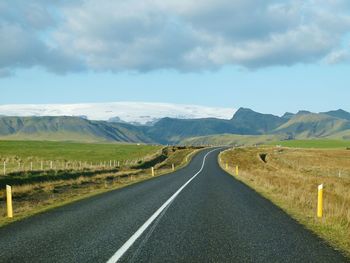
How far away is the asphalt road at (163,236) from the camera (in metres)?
8.88

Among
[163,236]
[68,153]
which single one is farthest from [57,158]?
[163,236]

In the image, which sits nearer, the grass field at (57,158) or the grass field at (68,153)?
the grass field at (57,158)

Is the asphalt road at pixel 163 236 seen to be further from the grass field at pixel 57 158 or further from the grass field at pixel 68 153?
the grass field at pixel 68 153

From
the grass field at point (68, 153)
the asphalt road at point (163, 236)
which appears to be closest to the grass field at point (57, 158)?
the grass field at point (68, 153)

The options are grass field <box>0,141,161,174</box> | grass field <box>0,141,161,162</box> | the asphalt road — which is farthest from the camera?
grass field <box>0,141,161,162</box>

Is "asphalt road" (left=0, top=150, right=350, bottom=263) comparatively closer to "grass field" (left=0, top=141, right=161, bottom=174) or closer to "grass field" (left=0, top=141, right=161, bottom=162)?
"grass field" (left=0, top=141, right=161, bottom=174)

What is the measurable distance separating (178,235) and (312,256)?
331 centimetres

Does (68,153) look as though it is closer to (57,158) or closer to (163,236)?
(57,158)

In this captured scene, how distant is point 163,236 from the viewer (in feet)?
35.9

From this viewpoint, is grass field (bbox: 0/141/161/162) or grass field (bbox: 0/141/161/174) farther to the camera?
grass field (bbox: 0/141/161/162)

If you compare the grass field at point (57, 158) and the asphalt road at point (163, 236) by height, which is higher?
the asphalt road at point (163, 236)

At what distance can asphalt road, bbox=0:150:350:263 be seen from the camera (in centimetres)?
888

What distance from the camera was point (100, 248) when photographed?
9555mm

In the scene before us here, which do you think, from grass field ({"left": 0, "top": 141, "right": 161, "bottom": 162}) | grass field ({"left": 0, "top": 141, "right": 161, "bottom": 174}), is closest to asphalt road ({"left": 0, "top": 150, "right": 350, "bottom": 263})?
grass field ({"left": 0, "top": 141, "right": 161, "bottom": 174})
